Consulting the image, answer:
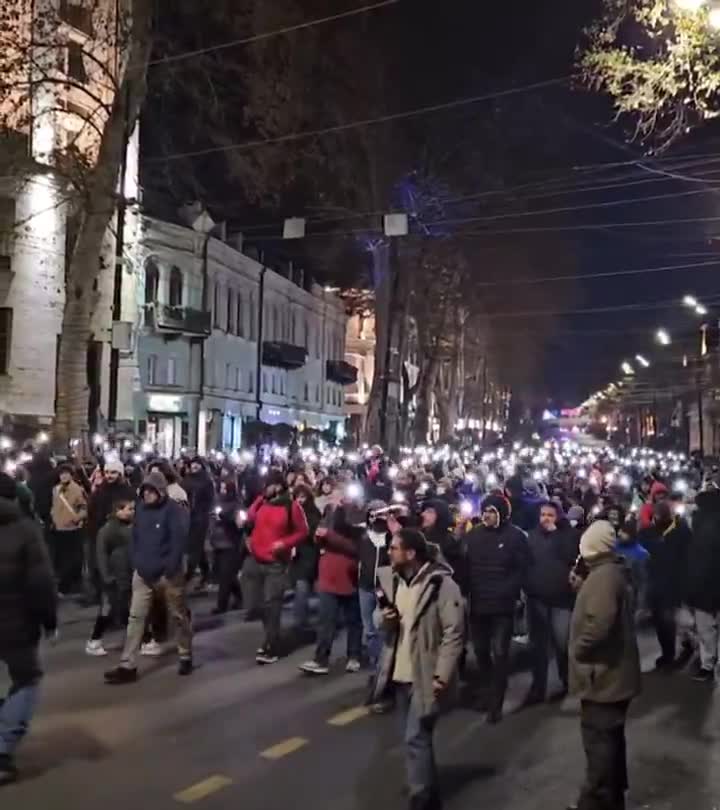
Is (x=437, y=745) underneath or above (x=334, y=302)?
underneath

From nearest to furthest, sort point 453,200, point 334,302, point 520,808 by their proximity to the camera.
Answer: point 520,808, point 453,200, point 334,302

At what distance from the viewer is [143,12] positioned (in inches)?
797

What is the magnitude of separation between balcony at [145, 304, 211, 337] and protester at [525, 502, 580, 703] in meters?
37.3

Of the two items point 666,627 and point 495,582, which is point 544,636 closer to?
point 495,582

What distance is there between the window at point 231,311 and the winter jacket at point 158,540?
43.3 m

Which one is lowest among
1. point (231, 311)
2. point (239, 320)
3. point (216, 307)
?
point (239, 320)

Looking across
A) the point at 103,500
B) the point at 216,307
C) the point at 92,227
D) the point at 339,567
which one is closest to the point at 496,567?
the point at 339,567

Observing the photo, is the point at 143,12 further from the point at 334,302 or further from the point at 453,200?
the point at 334,302

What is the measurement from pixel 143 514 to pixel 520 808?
15.6 feet

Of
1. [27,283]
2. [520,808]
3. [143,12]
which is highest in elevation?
[143,12]

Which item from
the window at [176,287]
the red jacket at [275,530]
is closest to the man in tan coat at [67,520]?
the red jacket at [275,530]

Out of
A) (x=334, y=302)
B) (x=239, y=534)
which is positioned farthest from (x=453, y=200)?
(x=334, y=302)

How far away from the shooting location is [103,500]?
12.7 m

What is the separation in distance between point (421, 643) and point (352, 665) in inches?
164
